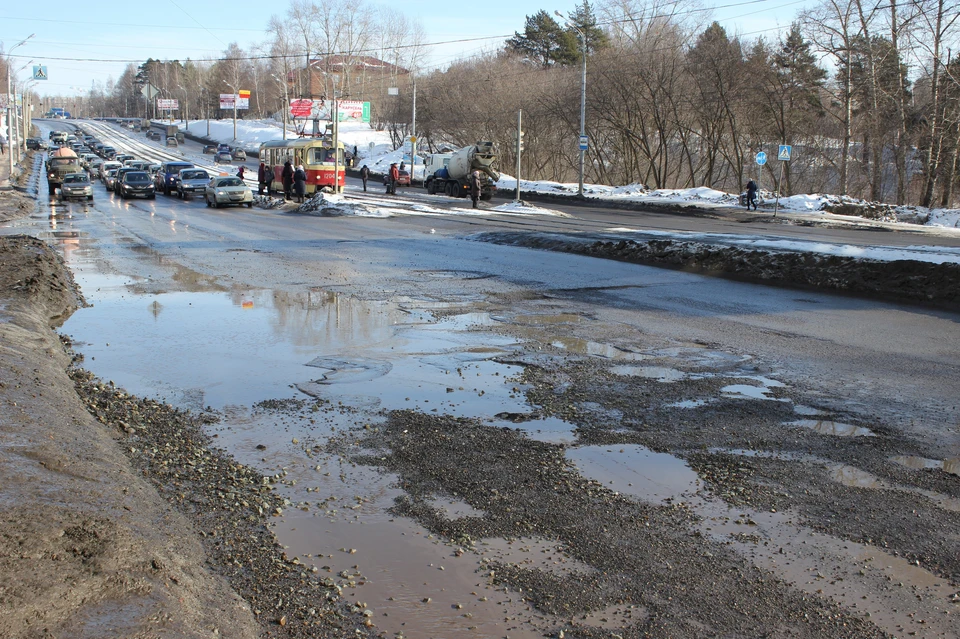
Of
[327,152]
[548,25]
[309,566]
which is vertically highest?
[548,25]

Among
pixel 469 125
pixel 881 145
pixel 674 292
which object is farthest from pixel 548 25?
pixel 674 292

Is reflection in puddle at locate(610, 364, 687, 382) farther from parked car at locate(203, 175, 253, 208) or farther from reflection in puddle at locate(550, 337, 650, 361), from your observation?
parked car at locate(203, 175, 253, 208)

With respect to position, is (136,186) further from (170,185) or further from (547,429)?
(547,429)

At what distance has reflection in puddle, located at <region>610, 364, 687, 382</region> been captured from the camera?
8438 millimetres

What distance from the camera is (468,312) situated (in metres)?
12.2

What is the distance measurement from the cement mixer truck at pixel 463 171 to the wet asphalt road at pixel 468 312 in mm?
23869

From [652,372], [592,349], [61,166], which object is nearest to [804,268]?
[592,349]

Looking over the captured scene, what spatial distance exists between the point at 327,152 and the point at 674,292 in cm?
3405

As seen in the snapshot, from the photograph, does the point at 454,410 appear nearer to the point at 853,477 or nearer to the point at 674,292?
the point at 853,477

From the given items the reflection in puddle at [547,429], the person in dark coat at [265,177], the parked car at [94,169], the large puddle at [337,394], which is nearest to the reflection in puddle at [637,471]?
the reflection in puddle at [547,429]

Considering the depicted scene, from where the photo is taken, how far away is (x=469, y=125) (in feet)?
240

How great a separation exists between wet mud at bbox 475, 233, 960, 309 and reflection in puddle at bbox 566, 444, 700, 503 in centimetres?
927

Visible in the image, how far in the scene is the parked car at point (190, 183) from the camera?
4416cm

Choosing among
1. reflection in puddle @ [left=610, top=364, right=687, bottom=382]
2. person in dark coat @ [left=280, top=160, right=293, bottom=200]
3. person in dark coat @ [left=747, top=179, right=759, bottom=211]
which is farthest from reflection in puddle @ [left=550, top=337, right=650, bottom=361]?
person in dark coat @ [left=280, top=160, right=293, bottom=200]
